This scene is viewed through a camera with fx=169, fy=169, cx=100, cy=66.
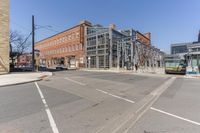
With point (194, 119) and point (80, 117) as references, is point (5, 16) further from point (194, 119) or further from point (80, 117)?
point (194, 119)

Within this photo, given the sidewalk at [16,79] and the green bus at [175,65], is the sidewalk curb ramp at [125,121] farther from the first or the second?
the green bus at [175,65]

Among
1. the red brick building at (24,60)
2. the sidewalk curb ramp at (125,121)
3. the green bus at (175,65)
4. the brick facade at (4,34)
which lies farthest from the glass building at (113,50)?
the red brick building at (24,60)

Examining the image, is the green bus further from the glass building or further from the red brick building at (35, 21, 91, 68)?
the red brick building at (35, 21, 91, 68)

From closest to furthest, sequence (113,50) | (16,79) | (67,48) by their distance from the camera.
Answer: (16,79) → (113,50) → (67,48)

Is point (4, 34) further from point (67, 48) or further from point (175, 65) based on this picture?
point (67, 48)

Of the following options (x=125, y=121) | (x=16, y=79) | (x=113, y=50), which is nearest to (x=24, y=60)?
(x=113, y=50)

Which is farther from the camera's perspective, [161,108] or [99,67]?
[99,67]

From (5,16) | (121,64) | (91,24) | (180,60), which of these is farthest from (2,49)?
(91,24)

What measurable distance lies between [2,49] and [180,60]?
2787 cm

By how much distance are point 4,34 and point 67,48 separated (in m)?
41.9

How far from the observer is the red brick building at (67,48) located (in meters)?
57.2

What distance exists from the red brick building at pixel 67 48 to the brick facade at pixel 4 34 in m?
32.8

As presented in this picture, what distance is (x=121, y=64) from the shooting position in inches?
1969

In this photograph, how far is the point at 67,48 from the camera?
65.2 metres
